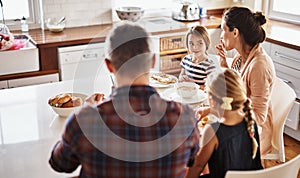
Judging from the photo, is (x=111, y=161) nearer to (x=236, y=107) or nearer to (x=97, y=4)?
(x=236, y=107)

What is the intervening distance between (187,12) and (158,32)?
1.60ft

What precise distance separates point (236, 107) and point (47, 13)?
8.77 ft

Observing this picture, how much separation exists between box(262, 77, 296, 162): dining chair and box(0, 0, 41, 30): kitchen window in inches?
93.5

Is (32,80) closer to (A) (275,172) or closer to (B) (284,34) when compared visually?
(B) (284,34)

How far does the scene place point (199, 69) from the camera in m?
2.71

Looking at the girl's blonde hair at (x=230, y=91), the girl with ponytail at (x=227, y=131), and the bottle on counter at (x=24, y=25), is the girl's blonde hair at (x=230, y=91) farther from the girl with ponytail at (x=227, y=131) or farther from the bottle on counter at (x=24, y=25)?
the bottle on counter at (x=24, y=25)

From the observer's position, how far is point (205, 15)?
175 inches

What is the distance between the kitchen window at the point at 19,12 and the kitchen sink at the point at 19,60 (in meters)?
0.55

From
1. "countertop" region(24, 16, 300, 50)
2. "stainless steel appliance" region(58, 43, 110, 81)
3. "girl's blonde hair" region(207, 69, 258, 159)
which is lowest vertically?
"stainless steel appliance" region(58, 43, 110, 81)

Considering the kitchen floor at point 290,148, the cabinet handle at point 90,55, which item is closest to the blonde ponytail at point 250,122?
the kitchen floor at point 290,148

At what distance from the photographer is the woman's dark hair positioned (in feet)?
7.36

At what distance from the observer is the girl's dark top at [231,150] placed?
1.63 m

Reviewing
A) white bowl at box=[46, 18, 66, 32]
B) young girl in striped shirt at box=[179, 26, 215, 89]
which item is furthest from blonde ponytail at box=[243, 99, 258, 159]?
white bowl at box=[46, 18, 66, 32]

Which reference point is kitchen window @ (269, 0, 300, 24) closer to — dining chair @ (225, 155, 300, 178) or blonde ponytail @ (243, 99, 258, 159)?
blonde ponytail @ (243, 99, 258, 159)
